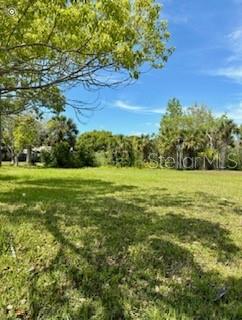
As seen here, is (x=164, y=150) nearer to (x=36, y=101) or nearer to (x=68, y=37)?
(x=36, y=101)

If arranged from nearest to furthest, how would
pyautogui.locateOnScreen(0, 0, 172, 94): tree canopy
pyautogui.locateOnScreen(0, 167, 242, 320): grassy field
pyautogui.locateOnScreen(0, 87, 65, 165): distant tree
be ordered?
pyautogui.locateOnScreen(0, 167, 242, 320): grassy field, pyautogui.locateOnScreen(0, 0, 172, 94): tree canopy, pyautogui.locateOnScreen(0, 87, 65, 165): distant tree

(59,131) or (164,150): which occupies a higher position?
(59,131)

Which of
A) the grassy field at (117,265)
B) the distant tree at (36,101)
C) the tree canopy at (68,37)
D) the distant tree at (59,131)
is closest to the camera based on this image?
the grassy field at (117,265)

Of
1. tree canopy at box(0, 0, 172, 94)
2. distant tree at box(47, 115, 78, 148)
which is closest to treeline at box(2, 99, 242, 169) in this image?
distant tree at box(47, 115, 78, 148)

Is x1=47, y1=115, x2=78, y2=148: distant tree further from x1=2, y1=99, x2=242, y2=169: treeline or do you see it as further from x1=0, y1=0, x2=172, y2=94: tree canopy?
x1=0, y1=0, x2=172, y2=94: tree canopy

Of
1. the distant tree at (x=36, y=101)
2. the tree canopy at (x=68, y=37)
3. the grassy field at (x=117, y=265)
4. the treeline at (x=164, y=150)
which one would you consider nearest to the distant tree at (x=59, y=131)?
the treeline at (x=164, y=150)

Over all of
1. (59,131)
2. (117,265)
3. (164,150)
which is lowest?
(117,265)

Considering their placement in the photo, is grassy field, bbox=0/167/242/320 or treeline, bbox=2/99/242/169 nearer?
grassy field, bbox=0/167/242/320

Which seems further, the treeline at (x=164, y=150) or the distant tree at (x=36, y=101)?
the treeline at (x=164, y=150)

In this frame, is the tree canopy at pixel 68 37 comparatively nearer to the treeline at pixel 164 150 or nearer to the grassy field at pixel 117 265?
the grassy field at pixel 117 265

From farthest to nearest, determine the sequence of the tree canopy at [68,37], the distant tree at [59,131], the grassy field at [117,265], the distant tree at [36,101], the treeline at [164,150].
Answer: the distant tree at [59,131], the treeline at [164,150], the distant tree at [36,101], the tree canopy at [68,37], the grassy field at [117,265]

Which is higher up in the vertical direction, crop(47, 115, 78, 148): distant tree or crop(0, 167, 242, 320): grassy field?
crop(47, 115, 78, 148): distant tree

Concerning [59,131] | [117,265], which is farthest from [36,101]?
[59,131]

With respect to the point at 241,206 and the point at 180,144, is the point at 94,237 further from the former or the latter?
the point at 180,144
